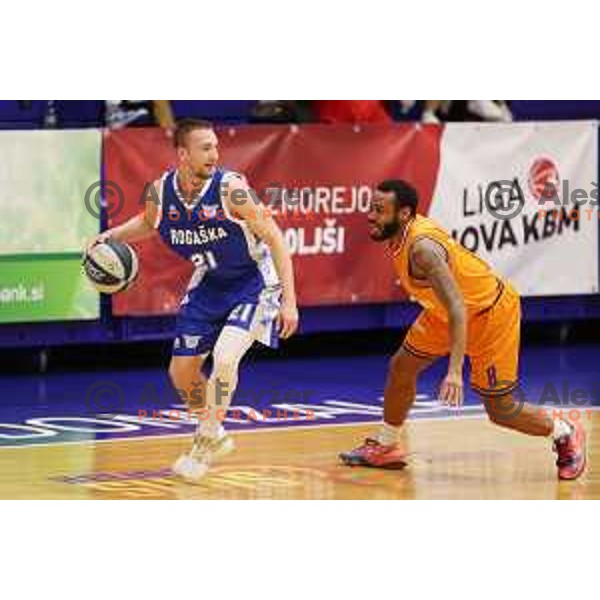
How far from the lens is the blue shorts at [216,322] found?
12812 mm

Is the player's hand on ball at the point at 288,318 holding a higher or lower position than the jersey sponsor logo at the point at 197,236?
lower

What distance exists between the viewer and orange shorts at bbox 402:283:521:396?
12.7 m

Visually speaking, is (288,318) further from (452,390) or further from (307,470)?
(307,470)

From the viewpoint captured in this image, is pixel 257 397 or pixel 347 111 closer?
pixel 257 397

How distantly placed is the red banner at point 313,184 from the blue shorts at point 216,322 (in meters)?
3.94

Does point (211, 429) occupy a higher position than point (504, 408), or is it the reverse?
point (504, 408)

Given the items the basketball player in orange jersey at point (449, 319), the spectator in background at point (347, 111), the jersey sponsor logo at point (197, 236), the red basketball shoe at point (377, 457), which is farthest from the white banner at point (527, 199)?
the jersey sponsor logo at point (197, 236)

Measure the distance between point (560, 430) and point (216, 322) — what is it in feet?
7.01

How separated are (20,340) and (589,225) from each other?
5141 millimetres

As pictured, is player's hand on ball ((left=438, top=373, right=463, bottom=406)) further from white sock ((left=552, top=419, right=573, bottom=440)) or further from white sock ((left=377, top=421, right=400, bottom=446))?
white sock ((left=377, top=421, right=400, bottom=446))

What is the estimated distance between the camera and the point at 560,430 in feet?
42.4

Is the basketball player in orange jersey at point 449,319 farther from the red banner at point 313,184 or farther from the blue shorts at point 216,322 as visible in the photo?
the red banner at point 313,184

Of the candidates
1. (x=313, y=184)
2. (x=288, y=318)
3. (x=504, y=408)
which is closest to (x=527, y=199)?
(x=313, y=184)

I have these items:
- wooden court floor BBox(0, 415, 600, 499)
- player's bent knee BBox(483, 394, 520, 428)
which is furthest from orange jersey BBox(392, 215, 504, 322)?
wooden court floor BBox(0, 415, 600, 499)
